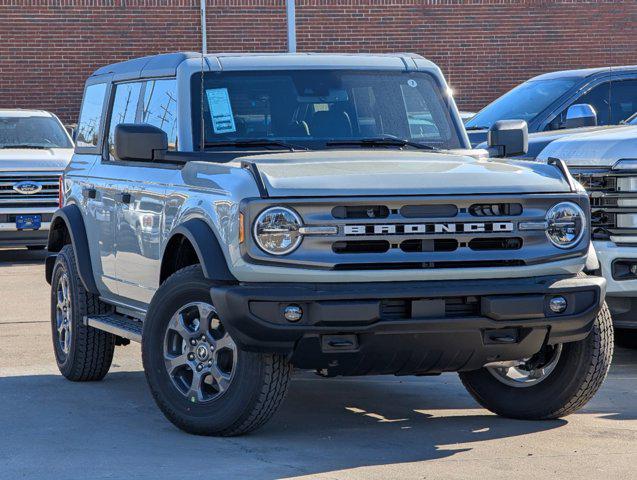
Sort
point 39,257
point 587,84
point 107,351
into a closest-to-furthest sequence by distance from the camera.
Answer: point 107,351 → point 587,84 → point 39,257

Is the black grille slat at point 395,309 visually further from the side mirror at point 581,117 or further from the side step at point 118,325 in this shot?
the side mirror at point 581,117

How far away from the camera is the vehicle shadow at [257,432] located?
606 centimetres

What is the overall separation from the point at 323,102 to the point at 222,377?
195cm

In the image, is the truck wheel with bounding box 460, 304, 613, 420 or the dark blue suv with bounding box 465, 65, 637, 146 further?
the dark blue suv with bounding box 465, 65, 637, 146

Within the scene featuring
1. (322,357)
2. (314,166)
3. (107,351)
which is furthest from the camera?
(107,351)

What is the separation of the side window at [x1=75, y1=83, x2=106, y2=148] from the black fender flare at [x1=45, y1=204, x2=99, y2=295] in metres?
0.49

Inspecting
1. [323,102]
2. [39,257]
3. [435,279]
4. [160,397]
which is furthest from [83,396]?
[39,257]

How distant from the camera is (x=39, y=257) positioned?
1808cm

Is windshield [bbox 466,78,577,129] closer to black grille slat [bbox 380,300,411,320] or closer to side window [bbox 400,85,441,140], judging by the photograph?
side window [bbox 400,85,441,140]

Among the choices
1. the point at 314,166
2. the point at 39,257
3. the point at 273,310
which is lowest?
the point at 39,257

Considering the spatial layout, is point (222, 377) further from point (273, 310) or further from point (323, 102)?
point (323, 102)

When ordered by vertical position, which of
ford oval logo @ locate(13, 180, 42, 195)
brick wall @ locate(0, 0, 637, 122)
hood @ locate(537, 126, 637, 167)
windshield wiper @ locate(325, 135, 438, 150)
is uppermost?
brick wall @ locate(0, 0, 637, 122)

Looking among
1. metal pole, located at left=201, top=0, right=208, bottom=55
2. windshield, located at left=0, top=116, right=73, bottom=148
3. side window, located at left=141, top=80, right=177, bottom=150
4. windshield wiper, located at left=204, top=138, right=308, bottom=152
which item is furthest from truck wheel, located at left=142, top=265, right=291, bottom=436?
metal pole, located at left=201, top=0, right=208, bottom=55

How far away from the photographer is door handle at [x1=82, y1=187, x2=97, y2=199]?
8.43 m
